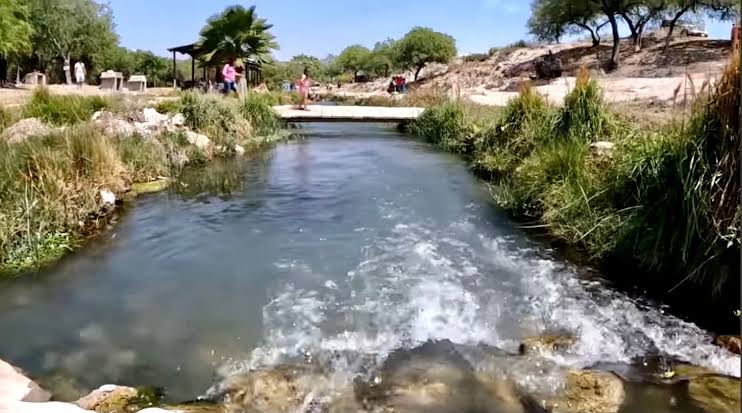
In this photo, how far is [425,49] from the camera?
53719mm

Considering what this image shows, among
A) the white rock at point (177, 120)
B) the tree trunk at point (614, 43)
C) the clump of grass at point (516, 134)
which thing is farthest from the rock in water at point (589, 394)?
the tree trunk at point (614, 43)

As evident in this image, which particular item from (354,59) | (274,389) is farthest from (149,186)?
(354,59)

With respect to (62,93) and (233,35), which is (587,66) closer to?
(233,35)

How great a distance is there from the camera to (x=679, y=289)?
556 centimetres

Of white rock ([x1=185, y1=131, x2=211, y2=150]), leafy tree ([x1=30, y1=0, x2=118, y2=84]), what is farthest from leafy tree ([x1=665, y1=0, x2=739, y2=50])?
leafy tree ([x1=30, y1=0, x2=118, y2=84])

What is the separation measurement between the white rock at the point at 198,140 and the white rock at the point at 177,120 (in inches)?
13.1

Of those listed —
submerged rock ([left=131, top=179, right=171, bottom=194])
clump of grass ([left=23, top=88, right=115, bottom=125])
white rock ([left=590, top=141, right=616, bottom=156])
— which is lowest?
submerged rock ([left=131, top=179, right=171, bottom=194])

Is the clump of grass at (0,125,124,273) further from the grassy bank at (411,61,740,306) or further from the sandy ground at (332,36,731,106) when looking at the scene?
the sandy ground at (332,36,731,106)

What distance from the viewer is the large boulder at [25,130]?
9.46 meters

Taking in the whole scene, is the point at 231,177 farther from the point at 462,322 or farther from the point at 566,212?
the point at 462,322

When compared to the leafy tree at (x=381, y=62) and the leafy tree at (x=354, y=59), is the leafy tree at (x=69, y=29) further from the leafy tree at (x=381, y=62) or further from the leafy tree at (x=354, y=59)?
the leafy tree at (x=354, y=59)

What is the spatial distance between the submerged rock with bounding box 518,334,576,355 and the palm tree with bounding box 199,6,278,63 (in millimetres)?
25730

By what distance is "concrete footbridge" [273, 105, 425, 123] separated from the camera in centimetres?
1939

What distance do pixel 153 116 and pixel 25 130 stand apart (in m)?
3.67
